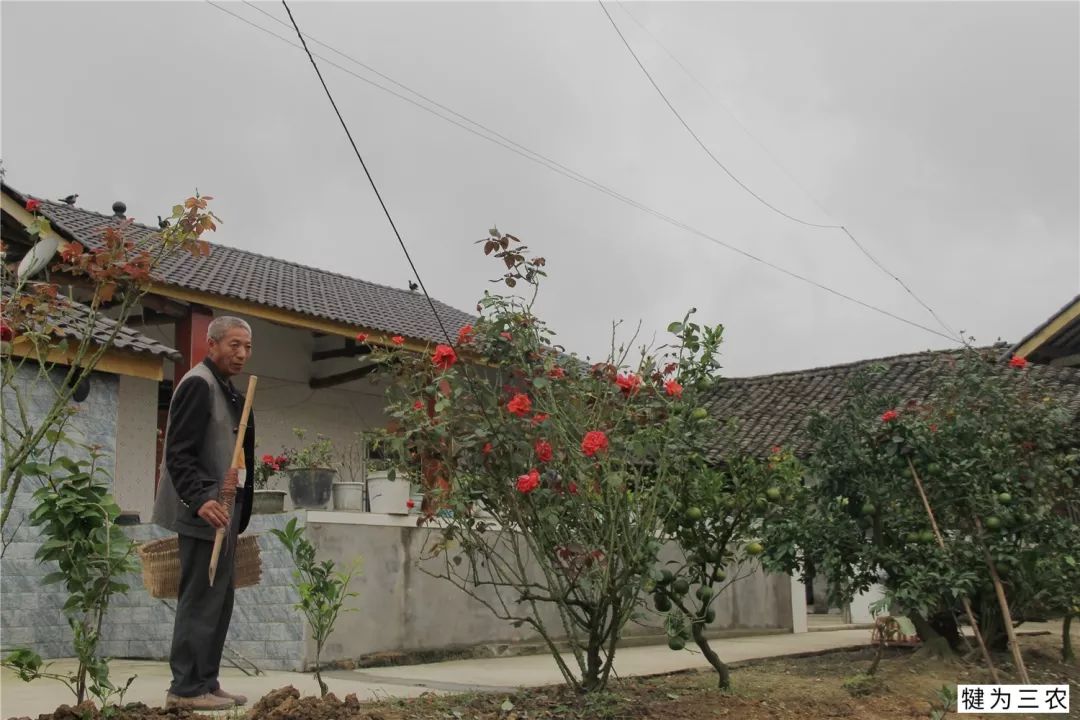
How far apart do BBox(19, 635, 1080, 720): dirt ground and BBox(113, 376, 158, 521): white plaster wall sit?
7055mm

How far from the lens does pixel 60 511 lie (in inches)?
150

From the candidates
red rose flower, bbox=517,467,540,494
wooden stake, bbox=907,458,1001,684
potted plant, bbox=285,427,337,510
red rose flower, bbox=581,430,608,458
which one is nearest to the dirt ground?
wooden stake, bbox=907,458,1001,684

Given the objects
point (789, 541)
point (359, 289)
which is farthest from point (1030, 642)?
point (359, 289)

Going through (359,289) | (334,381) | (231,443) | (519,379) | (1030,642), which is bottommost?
(1030,642)

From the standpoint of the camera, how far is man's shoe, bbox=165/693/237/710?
411 cm

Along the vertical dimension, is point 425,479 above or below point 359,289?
below

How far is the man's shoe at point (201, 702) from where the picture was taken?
4.11m

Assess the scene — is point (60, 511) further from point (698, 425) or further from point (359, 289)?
point (359, 289)

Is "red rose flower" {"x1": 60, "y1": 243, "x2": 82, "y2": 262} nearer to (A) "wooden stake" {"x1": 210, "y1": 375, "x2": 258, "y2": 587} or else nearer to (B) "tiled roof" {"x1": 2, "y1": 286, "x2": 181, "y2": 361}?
(A) "wooden stake" {"x1": 210, "y1": 375, "x2": 258, "y2": 587}

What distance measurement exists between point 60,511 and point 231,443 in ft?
2.74

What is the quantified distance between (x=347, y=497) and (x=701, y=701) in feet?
12.0

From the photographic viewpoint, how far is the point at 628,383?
493 centimetres

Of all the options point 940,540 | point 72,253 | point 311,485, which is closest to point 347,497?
point 311,485

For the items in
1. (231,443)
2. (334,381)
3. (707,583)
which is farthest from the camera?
(334,381)
